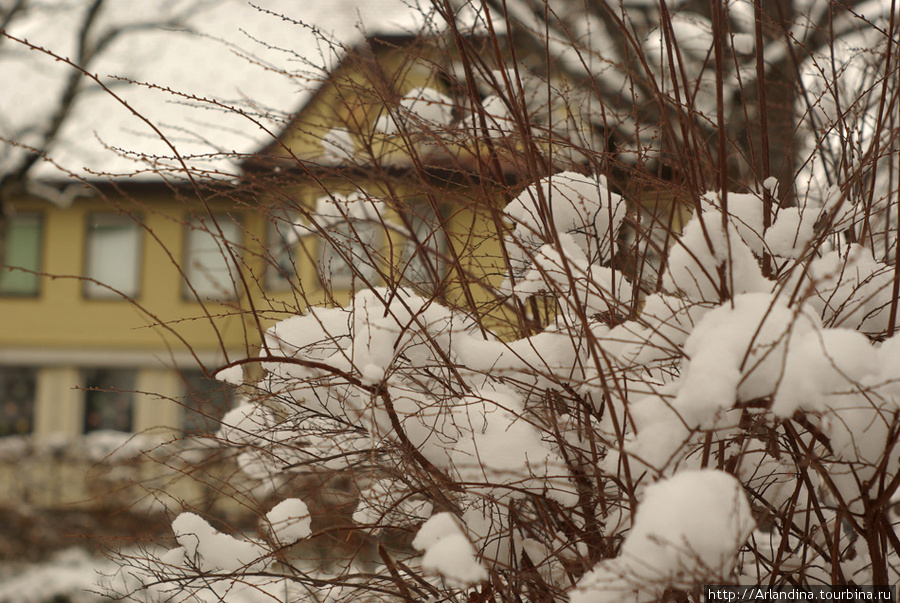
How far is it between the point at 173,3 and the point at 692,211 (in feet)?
40.0

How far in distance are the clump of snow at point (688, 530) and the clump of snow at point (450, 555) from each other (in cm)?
19

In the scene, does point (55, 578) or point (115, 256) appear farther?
point (115, 256)

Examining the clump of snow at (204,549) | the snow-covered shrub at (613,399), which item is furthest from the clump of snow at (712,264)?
the clump of snow at (204,549)

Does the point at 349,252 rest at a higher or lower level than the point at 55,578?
lower

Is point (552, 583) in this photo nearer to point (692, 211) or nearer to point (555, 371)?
point (555, 371)

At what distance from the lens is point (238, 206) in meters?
2.07

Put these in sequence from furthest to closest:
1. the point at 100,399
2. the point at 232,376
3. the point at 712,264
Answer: the point at 100,399
the point at 232,376
the point at 712,264

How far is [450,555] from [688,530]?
0.37m

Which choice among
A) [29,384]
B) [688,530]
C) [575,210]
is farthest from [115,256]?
[688,530]

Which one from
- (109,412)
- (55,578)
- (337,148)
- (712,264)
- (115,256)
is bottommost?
(712,264)

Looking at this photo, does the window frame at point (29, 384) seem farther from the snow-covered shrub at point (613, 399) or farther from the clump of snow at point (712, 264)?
the clump of snow at point (712, 264)

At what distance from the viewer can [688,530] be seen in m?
1.05

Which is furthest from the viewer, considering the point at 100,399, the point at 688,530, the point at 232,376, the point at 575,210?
the point at 100,399

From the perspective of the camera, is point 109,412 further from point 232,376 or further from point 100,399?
point 232,376
